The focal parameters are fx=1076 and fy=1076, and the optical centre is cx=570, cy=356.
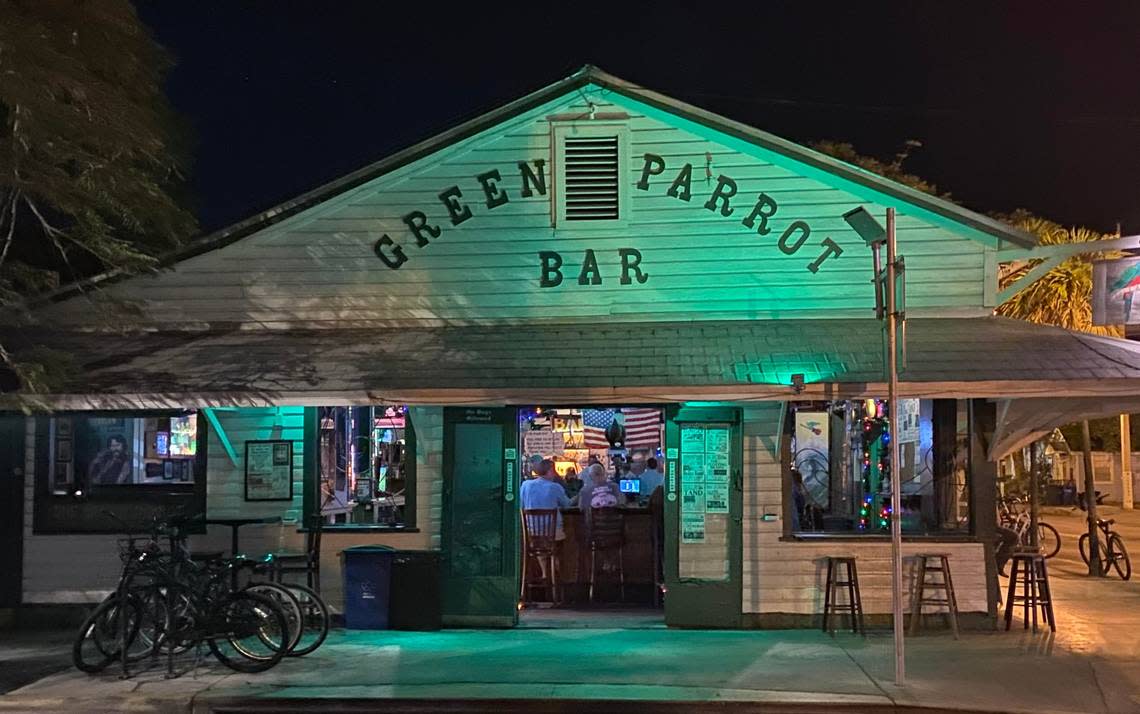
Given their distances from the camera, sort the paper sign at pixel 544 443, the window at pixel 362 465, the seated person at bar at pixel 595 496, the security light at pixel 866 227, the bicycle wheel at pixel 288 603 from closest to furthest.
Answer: the security light at pixel 866 227
the bicycle wheel at pixel 288 603
the window at pixel 362 465
the seated person at bar at pixel 595 496
the paper sign at pixel 544 443

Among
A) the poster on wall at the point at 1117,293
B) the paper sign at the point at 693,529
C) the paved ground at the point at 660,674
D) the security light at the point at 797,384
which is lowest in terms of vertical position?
the paved ground at the point at 660,674

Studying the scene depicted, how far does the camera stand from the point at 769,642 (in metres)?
10.6

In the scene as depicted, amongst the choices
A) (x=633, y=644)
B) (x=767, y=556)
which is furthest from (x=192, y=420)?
(x=767, y=556)

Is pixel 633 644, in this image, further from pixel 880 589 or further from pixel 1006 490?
pixel 1006 490

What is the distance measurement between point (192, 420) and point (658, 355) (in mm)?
5287

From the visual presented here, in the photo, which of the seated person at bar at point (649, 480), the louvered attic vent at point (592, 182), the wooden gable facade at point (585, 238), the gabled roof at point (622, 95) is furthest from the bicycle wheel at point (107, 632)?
the seated person at bar at point (649, 480)

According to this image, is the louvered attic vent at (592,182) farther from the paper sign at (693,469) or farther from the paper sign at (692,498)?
the paper sign at (692,498)

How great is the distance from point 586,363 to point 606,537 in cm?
303

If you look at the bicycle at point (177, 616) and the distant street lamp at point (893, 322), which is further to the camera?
the bicycle at point (177, 616)

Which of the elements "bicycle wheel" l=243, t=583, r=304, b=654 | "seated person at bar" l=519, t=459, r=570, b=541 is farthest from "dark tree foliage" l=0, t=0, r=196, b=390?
"seated person at bar" l=519, t=459, r=570, b=541

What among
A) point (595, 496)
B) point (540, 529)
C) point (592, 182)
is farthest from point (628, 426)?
point (592, 182)

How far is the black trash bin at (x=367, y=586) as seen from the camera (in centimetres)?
1122

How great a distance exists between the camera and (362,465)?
12562mm

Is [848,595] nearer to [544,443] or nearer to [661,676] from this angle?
[661,676]
